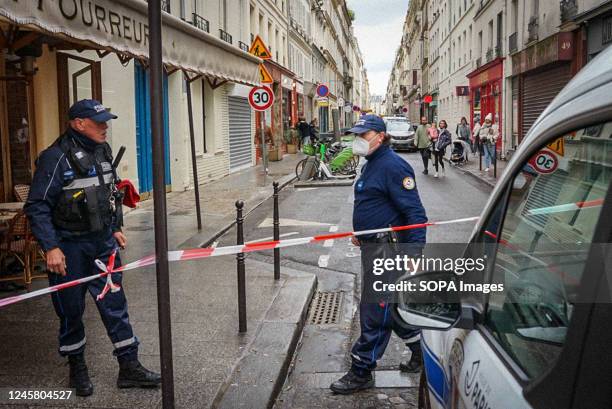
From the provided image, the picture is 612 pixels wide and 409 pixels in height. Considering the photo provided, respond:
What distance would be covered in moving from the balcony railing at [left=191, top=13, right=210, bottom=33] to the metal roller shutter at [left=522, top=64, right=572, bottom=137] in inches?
400

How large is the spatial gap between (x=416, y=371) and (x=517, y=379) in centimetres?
326

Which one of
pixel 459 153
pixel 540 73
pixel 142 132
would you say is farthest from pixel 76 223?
pixel 459 153

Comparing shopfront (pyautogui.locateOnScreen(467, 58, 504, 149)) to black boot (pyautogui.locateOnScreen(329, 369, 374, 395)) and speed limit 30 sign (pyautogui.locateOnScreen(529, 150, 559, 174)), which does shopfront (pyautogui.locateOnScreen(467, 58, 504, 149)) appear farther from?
speed limit 30 sign (pyautogui.locateOnScreen(529, 150, 559, 174))

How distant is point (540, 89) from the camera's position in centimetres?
2258

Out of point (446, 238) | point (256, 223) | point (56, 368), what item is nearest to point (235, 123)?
point (256, 223)

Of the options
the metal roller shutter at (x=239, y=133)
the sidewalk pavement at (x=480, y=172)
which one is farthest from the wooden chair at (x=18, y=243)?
the metal roller shutter at (x=239, y=133)

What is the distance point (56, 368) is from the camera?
15.8ft

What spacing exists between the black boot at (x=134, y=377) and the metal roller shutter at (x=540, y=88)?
17.1m

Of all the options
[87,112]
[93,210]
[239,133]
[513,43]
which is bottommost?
[93,210]

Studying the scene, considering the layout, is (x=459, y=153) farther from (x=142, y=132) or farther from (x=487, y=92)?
(x=142, y=132)

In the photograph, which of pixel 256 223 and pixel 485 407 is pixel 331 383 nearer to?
pixel 485 407

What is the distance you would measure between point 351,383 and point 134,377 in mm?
1481

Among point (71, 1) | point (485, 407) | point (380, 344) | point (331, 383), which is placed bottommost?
point (331, 383)

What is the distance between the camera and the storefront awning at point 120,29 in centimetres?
522
